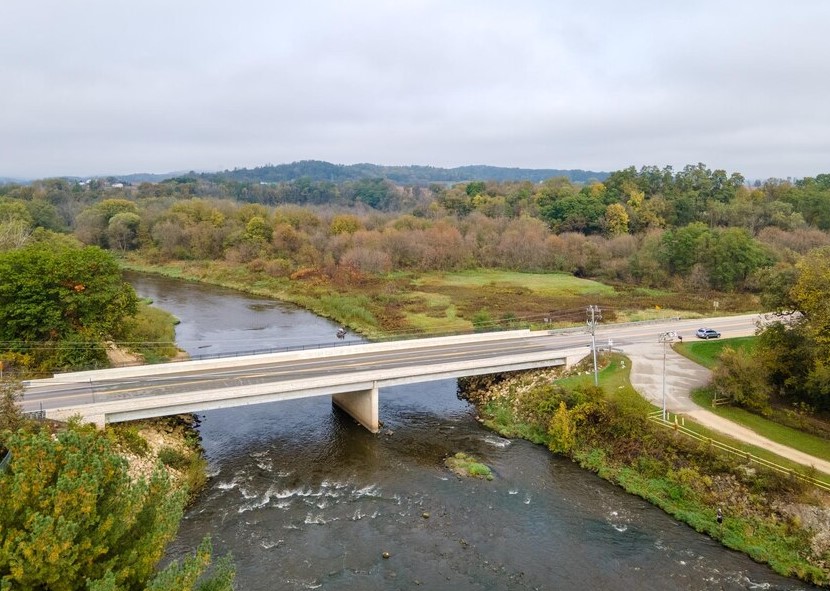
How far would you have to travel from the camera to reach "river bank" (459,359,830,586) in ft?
76.2

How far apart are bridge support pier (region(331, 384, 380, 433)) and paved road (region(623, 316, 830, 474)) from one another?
1644cm

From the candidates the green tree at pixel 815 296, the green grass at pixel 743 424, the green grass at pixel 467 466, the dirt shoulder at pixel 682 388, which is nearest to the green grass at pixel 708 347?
the dirt shoulder at pixel 682 388

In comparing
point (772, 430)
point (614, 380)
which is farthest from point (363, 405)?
point (772, 430)

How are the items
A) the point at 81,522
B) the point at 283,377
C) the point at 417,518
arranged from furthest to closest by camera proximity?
the point at 283,377 < the point at 417,518 < the point at 81,522

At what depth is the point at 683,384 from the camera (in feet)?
123

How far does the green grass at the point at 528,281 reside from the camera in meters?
78.9

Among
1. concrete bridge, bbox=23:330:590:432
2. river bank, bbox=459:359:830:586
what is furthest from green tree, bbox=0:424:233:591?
river bank, bbox=459:359:830:586

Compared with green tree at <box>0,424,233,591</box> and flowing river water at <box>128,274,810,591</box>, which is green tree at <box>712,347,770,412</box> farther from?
green tree at <box>0,424,233,591</box>

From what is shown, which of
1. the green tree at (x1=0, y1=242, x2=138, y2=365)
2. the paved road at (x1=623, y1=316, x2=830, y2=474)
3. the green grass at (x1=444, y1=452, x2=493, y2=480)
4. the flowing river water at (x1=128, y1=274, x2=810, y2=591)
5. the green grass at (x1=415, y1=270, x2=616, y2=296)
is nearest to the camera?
the flowing river water at (x1=128, y1=274, x2=810, y2=591)

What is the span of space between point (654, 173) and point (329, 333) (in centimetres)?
8516

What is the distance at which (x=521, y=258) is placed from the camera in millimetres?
97750

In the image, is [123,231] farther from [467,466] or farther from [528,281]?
[467,466]

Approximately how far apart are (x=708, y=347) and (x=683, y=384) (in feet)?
30.7

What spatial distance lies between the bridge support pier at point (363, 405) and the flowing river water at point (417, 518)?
2.68ft
